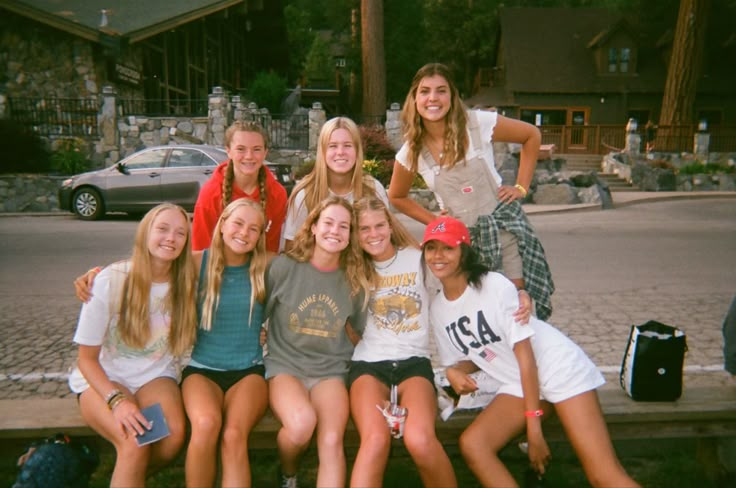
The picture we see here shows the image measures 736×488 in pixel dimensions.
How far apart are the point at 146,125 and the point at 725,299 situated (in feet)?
52.8

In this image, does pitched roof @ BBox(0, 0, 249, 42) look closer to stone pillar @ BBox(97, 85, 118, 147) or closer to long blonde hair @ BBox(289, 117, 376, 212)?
stone pillar @ BBox(97, 85, 118, 147)

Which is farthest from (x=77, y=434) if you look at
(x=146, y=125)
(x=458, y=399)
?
(x=146, y=125)

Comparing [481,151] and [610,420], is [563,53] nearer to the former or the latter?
[481,151]

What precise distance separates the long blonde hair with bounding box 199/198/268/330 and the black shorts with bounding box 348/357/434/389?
0.63 metres

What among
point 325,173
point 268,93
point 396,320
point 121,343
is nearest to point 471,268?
point 396,320

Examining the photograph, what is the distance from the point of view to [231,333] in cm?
316

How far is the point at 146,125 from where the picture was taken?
18.1 metres

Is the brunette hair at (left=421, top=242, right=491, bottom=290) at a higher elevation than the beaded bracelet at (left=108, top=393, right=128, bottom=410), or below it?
higher

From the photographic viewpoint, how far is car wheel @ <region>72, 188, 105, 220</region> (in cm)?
1354

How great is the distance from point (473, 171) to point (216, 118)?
16202mm

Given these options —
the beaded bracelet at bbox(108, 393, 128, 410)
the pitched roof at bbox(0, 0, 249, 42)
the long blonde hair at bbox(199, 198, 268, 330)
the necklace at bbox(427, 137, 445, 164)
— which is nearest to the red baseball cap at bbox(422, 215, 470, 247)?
the necklace at bbox(427, 137, 445, 164)

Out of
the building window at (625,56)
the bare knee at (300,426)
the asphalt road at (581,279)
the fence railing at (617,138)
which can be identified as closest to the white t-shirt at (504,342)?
the bare knee at (300,426)

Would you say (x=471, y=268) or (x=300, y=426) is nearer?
(x=300, y=426)

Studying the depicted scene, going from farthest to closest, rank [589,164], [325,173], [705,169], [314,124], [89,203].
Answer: [589,164] → [705,169] → [314,124] → [89,203] → [325,173]
